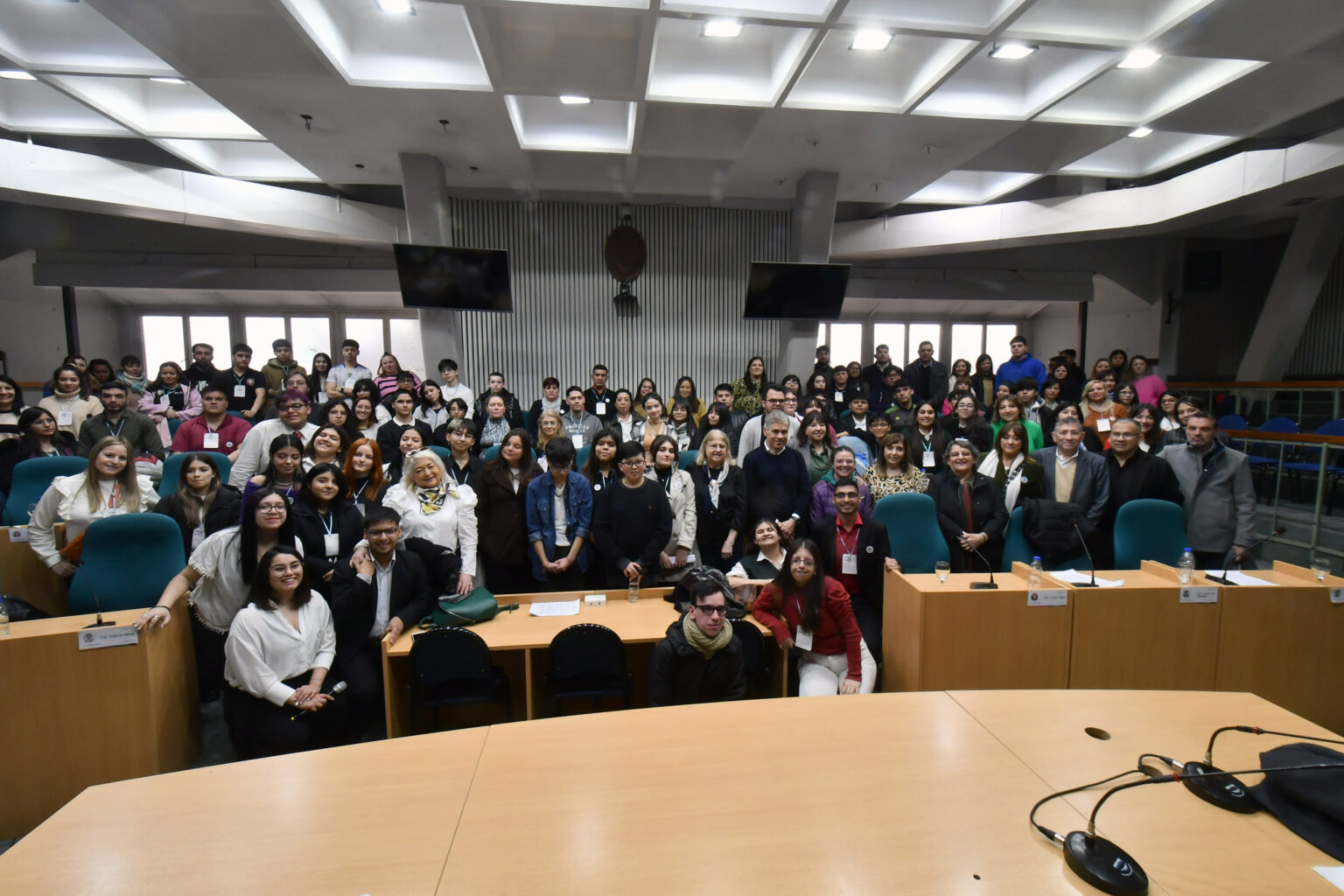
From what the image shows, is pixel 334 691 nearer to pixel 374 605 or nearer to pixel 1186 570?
pixel 374 605

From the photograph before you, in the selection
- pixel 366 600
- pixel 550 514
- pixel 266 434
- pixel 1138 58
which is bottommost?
pixel 366 600

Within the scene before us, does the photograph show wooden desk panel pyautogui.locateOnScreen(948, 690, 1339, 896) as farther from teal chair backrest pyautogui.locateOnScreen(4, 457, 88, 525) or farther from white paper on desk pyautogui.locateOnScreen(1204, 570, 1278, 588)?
teal chair backrest pyautogui.locateOnScreen(4, 457, 88, 525)

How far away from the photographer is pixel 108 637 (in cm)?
251

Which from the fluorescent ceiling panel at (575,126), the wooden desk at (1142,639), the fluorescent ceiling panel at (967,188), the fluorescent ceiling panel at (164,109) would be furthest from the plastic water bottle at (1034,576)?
the fluorescent ceiling panel at (164,109)

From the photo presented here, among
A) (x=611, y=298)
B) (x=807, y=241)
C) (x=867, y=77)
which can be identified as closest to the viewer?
(x=867, y=77)

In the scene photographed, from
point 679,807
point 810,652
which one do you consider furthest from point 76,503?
point 810,652

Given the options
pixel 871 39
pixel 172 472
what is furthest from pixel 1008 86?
pixel 172 472

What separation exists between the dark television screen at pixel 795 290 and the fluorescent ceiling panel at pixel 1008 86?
224 centimetres

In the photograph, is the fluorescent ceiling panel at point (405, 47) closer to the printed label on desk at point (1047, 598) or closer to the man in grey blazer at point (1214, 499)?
the printed label on desk at point (1047, 598)

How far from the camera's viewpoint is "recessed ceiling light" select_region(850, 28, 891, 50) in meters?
4.07

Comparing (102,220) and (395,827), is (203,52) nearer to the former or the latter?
(395,827)

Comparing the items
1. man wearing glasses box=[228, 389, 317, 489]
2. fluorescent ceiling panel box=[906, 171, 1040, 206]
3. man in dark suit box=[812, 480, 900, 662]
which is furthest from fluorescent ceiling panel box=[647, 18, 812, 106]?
fluorescent ceiling panel box=[906, 171, 1040, 206]

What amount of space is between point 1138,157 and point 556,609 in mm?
8068

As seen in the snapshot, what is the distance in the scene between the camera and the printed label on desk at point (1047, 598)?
2.88 m
